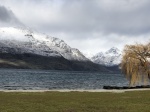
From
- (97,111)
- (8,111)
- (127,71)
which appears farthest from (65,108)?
(127,71)

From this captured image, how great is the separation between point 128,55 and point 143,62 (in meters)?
4.23

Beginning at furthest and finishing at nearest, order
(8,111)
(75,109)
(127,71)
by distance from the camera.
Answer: (127,71)
(75,109)
(8,111)

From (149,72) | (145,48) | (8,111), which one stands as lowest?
(8,111)

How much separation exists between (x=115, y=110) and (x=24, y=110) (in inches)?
351

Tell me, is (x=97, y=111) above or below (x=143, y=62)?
below

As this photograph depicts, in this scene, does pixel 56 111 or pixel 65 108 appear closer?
pixel 56 111

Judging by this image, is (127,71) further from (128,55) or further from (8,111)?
(8,111)

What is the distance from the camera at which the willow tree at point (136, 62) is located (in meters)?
74.2

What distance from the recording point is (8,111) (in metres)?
29.9

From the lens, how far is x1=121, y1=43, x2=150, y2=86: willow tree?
7425cm

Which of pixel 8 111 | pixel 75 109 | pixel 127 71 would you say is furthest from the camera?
pixel 127 71

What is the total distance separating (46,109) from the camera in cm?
3180

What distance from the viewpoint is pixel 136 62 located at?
245ft

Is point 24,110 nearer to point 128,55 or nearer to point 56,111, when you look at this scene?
point 56,111
